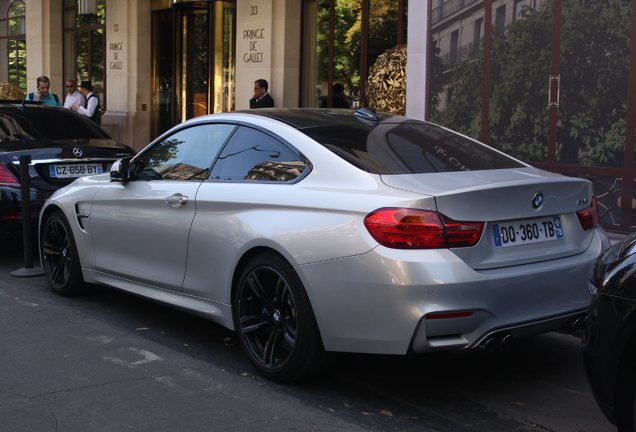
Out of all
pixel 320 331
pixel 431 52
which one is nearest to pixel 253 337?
pixel 320 331

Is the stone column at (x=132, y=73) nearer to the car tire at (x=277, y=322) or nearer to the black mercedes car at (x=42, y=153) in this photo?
the black mercedes car at (x=42, y=153)

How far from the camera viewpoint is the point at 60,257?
6668mm

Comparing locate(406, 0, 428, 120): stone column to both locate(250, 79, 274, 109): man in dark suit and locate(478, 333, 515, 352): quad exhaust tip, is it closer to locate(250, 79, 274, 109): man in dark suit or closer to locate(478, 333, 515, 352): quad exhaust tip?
locate(250, 79, 274, 109): man in dark suit

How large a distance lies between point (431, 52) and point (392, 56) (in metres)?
1.17

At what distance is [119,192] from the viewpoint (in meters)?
5.80

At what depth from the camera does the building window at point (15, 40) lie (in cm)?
2428

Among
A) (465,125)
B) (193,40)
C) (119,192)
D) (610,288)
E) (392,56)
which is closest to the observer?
(610,288)

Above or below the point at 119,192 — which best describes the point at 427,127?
above

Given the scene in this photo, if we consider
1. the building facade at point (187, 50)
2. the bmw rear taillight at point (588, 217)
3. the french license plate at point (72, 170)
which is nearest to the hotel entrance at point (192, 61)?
the building facade at point (187, 50)

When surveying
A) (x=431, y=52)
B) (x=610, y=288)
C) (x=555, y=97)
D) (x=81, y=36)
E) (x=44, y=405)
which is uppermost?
(x=81, y=36)

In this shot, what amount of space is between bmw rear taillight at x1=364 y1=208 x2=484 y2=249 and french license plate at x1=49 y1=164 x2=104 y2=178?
4964 millimetres

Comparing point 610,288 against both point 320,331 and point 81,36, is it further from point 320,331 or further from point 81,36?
point 81,36

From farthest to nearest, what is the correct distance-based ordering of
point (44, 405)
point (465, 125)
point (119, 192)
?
point (465, 125) → point (119, 192) → point (44, 405)

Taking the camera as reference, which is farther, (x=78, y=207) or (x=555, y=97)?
(x=555, y=97)
